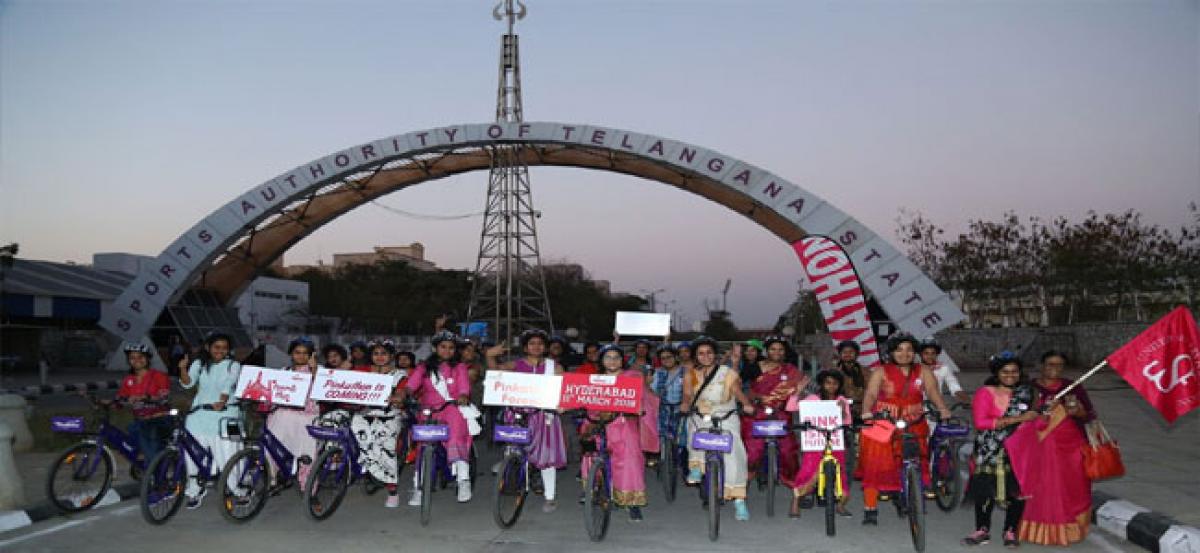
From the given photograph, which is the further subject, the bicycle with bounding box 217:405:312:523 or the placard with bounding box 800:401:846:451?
the placard with bounding box 800:401:846:451

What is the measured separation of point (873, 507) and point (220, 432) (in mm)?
6038

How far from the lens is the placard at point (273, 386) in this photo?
891cm

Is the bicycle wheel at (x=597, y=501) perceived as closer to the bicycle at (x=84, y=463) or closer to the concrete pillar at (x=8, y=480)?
the bicycle at (x=84, y=463)

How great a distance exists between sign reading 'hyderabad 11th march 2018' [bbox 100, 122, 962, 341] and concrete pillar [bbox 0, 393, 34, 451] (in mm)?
13455

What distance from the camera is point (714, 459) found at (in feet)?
25.3

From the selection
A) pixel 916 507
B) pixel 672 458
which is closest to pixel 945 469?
pixel 916 507

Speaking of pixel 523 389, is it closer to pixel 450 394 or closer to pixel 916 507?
pixel 450 394

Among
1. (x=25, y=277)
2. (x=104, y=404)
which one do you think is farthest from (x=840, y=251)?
(x=25, y=277)

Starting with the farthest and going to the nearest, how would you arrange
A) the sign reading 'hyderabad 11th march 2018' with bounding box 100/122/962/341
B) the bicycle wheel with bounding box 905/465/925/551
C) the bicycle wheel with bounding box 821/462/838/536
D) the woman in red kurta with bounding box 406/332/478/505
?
the sign reading 'hyderabad 11th march 2018' with bounding box 100/122/962/341 < the woman in red kurta with bounding box 406/332/478/505 < the bicycle wheel with bounding box 821/462/838/536 < the bicycle wheel with bounding box 905/465/925/551

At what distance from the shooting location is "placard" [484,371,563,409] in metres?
8.27

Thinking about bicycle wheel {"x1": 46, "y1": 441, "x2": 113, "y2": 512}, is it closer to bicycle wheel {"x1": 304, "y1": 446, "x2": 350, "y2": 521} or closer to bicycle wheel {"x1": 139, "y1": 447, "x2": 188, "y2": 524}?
bicycle wheel {"x1": 139, "y1": 447, "x2": 188, "y2": 524}

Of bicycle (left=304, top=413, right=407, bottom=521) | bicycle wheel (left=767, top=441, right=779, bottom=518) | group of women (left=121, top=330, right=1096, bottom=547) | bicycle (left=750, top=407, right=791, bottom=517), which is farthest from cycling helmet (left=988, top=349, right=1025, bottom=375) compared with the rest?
bicycle (left=304, top=413, right=407, bottom=521)

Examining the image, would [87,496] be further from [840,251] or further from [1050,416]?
[840,251]

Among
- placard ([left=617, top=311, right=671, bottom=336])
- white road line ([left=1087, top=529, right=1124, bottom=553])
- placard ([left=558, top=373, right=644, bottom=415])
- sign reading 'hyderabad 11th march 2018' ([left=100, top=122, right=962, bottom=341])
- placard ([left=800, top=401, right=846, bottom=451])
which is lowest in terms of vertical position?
white road line ([left=1087, top=529, right=1124, bottom=553])
